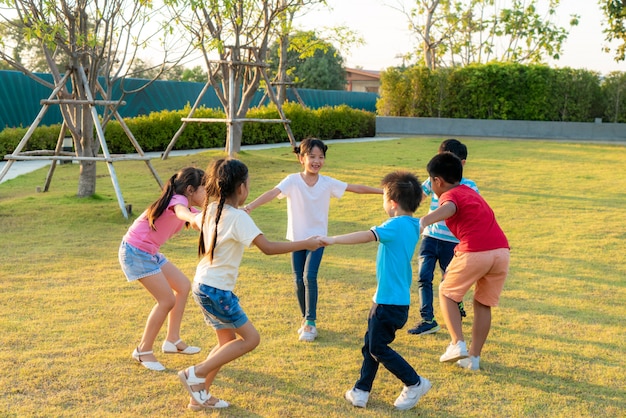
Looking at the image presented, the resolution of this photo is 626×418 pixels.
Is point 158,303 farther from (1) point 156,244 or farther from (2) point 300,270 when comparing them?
(2) point 300,270

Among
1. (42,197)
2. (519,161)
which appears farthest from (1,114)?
(519,161)

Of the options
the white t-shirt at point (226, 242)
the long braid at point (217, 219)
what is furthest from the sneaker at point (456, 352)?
the long braid at point (217, 219)

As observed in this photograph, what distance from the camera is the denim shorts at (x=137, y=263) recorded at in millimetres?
4070

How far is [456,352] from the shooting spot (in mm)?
4145

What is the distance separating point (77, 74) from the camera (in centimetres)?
988

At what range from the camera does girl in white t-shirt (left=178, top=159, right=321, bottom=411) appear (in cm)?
341

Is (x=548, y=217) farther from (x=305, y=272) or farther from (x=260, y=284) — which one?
(x=305, y=272)

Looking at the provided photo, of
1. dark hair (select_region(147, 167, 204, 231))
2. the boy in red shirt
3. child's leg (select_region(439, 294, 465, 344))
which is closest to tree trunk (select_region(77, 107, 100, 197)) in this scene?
dark hair (select_region(147, 167, 204, 231))

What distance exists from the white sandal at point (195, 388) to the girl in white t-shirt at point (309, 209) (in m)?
1.20

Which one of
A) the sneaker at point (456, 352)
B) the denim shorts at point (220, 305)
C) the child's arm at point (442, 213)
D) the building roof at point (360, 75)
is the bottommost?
the sneaker at point (456, 352)

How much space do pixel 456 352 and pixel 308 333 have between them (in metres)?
1.02

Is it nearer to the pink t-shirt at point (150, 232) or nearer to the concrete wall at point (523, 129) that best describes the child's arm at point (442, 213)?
the pink t-shirt at point (150, 232)

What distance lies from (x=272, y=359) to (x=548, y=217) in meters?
6.23

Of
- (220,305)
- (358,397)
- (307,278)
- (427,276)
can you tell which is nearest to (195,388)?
(220,305)
